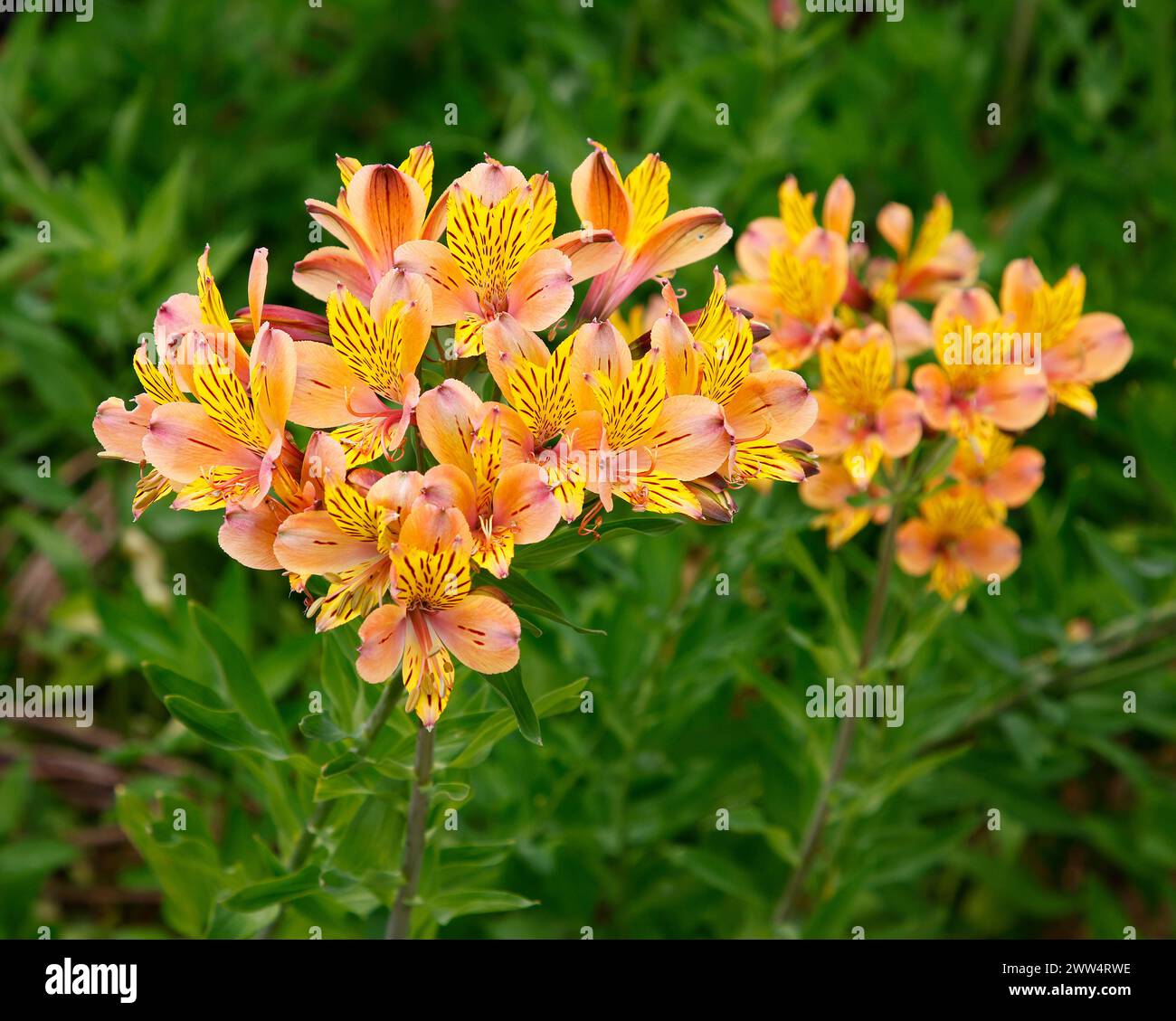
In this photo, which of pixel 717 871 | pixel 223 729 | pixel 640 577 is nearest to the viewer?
pixel 223 729

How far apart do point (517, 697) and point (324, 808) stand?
1.21 ft

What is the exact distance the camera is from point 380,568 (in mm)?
1018

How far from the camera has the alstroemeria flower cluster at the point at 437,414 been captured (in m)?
0.98

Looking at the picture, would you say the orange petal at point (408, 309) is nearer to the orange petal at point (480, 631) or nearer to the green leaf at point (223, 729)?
the orange petal at point (480, 631)

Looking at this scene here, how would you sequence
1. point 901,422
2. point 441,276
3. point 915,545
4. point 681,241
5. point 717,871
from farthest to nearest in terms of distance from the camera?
point 717,871 → point 915,545 → point 901,422 → point 681,241 → point 441,276

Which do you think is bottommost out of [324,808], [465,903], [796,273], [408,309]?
[465,903]

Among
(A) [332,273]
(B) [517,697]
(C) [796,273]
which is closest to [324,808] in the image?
(B) [517,697]

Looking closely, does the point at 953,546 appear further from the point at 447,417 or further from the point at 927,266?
the point at 447,417

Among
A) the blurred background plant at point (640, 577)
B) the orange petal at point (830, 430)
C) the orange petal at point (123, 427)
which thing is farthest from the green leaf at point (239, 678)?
the orange petal at point (830, 430)

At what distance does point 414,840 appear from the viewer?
1291 mm

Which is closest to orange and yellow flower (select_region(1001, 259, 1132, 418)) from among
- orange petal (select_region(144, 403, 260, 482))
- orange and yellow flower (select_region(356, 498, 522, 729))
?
orange and yellow flower (select_region(356, 498, 522, 729))

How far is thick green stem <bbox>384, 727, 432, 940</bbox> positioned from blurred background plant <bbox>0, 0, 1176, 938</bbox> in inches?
1.3

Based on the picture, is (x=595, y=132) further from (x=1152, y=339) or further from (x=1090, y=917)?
(x=1090, y=917)

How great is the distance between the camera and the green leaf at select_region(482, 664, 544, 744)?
1087 mm
